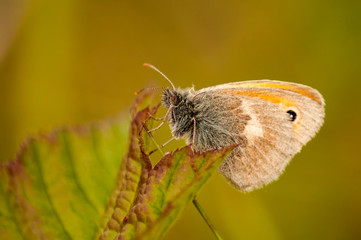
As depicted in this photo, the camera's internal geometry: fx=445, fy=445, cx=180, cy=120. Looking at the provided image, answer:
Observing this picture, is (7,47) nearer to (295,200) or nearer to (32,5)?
(32,5)

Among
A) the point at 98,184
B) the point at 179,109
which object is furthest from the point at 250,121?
the point at 98,184

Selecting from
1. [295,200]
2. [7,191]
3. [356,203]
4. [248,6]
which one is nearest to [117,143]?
[7,191]

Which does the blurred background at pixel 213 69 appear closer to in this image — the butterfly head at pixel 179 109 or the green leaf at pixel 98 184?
the butterfly head at pixel 179 109

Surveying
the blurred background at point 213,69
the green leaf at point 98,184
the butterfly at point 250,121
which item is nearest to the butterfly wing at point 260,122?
the butterfly at point 250,121

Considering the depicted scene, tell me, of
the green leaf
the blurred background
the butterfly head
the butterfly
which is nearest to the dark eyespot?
the butterfly

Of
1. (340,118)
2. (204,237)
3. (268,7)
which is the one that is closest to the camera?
(204,237)

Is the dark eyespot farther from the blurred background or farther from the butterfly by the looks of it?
the blurred background
